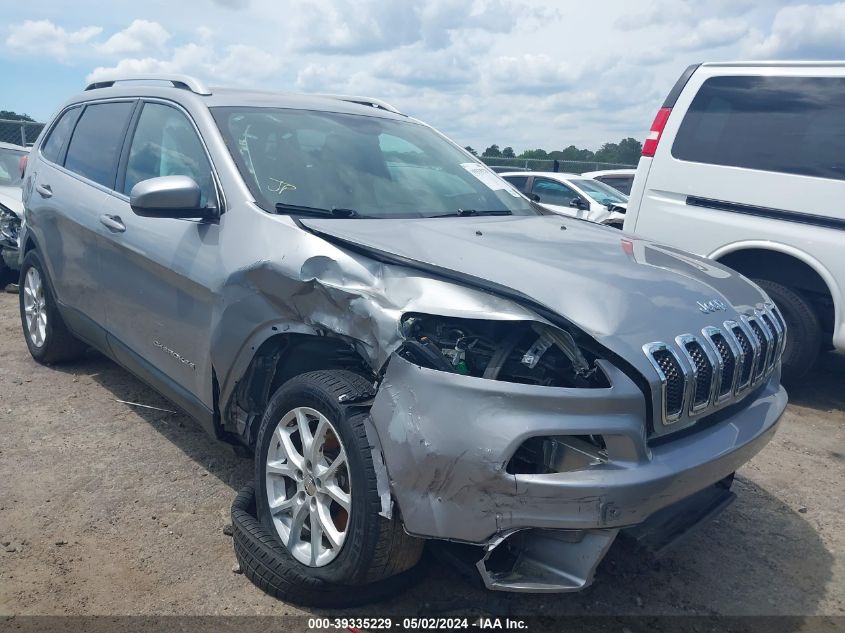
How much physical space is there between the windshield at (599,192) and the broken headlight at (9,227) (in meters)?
7.18

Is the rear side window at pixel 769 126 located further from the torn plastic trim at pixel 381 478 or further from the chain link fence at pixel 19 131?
the chain link fence at pixel 19 131

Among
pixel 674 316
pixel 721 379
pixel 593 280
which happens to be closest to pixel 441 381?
pixel 593 280

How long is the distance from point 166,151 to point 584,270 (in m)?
2.26

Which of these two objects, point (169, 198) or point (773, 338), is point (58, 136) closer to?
point (169, 198)

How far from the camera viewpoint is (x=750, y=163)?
557 cm

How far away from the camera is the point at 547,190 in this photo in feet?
37.2

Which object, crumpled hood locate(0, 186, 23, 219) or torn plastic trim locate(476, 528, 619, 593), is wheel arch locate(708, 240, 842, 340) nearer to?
torn plastic trim locate(476, 528, 619, 593)

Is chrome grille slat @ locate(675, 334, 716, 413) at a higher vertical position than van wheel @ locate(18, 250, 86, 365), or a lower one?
higher

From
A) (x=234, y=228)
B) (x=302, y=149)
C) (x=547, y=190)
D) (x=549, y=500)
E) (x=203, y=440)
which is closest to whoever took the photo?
(x=549, y=500)

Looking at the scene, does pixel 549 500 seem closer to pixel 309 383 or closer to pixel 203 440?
pixel 309 383

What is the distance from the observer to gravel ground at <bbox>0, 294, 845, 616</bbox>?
9.07ft

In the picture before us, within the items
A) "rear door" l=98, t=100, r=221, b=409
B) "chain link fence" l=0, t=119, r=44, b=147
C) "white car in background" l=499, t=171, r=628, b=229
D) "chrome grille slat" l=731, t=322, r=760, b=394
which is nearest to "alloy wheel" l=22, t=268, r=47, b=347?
"rear door" l=98, t=100, r=221, b=409

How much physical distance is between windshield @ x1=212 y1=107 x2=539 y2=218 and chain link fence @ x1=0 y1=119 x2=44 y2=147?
14.4 meters

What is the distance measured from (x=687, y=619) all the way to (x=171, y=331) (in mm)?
2451
